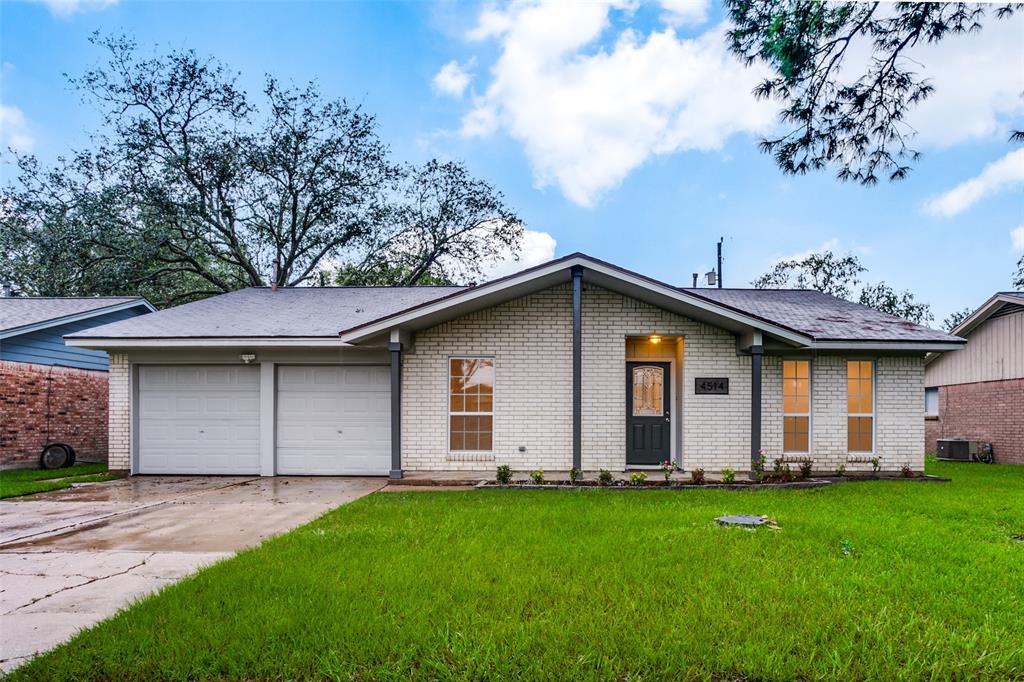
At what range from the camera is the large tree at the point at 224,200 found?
72.2ft

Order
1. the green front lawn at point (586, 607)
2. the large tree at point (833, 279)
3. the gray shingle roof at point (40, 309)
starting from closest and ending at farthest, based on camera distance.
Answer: the green front lawn at point (586, 607) < the gray shingle roof at point (40, 309) < the large tree at point (833, 279)

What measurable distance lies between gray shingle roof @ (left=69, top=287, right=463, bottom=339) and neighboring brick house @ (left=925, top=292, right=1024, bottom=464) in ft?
49.4

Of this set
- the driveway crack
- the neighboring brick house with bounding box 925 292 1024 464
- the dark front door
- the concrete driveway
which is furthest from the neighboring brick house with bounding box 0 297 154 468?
the neighboring brick house with bounding box 925 292 1024 464

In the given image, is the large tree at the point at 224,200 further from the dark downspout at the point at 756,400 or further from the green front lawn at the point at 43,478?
the dark downspout at the point at 756,400

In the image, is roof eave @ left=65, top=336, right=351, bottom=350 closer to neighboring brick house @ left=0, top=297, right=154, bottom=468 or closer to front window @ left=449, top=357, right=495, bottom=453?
front window @ left=449, top=357, right=495, bottom=453

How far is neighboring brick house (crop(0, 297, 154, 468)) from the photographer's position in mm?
12898

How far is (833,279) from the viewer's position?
1194 inches

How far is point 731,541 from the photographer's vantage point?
5477 millimetres

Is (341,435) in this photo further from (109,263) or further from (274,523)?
(109,263)

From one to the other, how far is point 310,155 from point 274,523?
20950 mm

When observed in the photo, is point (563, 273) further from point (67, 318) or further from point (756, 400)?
point (67, 318)

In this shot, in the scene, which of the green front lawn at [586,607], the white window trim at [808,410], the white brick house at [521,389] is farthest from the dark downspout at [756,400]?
the green front lawn at [586,607]

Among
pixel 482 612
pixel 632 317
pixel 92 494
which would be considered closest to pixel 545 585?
pixel 482 612

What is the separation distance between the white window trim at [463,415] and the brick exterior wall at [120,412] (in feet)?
20.1
